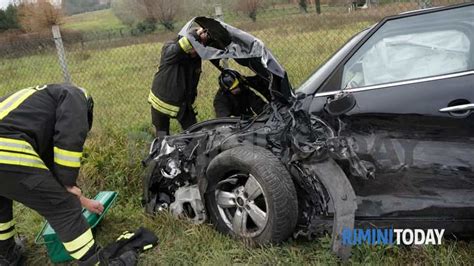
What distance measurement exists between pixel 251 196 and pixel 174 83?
182cm

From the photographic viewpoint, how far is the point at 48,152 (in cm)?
291

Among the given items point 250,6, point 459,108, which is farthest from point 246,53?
point 250,6

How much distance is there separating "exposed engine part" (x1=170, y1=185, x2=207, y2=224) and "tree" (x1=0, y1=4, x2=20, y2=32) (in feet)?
99.4

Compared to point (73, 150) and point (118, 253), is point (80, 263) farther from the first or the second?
point (73, 150)

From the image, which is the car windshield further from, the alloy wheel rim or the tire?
the alloy wheel rim

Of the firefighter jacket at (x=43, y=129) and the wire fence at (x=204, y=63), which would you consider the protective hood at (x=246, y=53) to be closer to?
the firefighter jacket at (x=43, y=129)

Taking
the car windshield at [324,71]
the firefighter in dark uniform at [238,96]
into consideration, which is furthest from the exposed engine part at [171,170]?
the car windshield at [324,71]

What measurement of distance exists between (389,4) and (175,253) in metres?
5.31

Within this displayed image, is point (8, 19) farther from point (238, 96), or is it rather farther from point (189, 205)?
point (189, 205)

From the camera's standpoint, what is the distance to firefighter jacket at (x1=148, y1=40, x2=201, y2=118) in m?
4.20

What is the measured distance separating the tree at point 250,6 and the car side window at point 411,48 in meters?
5.04

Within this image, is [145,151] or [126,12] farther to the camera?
[126,12]

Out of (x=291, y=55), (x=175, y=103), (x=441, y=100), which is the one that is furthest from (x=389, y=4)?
(x=441, y=100)

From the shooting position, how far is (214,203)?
3.11m
